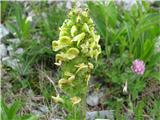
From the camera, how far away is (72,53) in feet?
7.75

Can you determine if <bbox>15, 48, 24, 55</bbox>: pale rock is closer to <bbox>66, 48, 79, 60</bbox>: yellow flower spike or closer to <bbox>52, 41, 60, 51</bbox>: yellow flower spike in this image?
<bbox>52, 41, 60, 51</bbox>: yellow flower spike

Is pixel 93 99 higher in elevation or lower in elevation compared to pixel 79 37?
lower

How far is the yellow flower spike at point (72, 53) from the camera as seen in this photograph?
2.35 m

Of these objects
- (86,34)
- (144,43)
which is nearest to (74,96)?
(86,34)

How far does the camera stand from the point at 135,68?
10.7ft

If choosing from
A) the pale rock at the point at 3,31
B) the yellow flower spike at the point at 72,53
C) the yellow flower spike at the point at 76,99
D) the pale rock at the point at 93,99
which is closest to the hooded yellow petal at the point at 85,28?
the yellow flower spike at the point at 72,53

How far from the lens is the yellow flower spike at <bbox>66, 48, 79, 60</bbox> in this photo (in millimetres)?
2354

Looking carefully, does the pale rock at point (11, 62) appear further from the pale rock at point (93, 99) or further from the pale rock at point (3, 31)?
the pale rock at point (93, 99)

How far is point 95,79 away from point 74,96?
3.31 feet

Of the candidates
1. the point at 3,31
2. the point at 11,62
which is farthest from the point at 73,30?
the point at 3,31

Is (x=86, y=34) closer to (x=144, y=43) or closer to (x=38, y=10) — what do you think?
(x=144, y=43)

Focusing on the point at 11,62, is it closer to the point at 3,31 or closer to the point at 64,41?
the point at 3,31

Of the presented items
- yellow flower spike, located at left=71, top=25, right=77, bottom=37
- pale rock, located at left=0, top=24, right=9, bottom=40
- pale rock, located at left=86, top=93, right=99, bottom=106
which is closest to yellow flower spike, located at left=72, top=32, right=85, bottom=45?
yellow flower spike, located at left=71, top=25, right=77, bottom=37

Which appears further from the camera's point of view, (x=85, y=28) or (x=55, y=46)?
(x=55, y=46)
